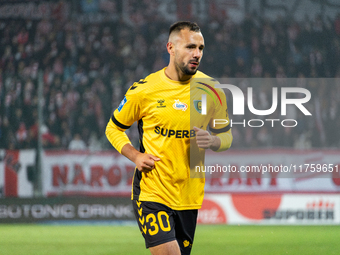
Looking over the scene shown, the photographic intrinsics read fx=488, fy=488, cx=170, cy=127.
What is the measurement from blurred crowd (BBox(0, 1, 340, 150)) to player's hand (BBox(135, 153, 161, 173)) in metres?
6.79

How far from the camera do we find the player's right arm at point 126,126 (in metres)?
3.65

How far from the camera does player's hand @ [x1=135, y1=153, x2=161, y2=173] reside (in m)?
3.63

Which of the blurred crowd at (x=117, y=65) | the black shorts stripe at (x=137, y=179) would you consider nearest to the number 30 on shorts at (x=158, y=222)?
the black shorts stripe at (x=137, y=179)

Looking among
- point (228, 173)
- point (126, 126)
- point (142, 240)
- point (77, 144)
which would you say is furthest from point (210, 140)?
point (77, 144)

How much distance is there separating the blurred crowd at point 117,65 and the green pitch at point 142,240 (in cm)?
187

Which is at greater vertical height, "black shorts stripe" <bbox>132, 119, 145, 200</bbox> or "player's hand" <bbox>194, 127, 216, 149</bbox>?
"player's hand" <bbox>194, 127, 216, 149</bbox>

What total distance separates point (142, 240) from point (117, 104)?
12.6 feet

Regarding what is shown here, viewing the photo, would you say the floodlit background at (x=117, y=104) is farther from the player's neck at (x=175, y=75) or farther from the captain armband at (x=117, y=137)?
the player's neck at (x=175, y=75)

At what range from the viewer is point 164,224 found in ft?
11.7

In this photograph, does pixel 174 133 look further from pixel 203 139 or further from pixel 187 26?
pixel 187 26

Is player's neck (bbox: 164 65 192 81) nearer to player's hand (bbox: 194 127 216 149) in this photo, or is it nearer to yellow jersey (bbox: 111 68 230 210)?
yellow jersey (bbox: 111 68 230 210)

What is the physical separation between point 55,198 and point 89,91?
2635 millimetres

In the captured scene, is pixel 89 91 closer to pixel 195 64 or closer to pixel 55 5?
pixel 55 5

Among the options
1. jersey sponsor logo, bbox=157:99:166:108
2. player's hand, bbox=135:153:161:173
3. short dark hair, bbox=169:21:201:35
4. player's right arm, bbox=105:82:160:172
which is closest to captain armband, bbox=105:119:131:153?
player's right arm, bbox=105:82:160:172
